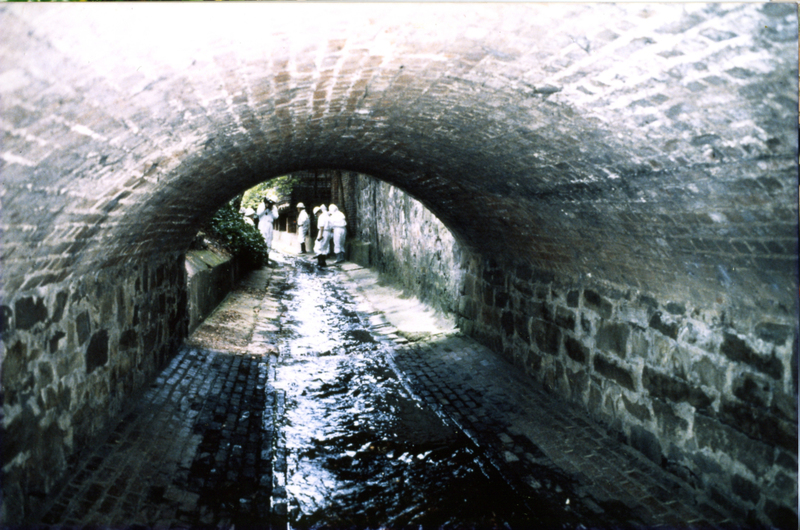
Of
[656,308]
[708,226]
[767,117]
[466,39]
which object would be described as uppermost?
[466,39]

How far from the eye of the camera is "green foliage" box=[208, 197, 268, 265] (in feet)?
42.2

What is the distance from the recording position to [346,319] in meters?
10.2

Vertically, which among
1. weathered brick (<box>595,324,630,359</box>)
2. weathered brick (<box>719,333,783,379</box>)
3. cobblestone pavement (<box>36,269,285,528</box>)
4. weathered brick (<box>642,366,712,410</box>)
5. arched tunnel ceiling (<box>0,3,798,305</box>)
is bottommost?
cobblestone pavement (<box>36,269,285,528</box>)

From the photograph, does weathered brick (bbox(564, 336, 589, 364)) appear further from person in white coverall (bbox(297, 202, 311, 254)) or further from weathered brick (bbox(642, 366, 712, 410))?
person in white coverall (bbox(297, 202, 311, 254))

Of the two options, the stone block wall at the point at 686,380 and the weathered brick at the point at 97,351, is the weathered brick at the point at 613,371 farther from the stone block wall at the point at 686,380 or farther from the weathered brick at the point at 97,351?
the weathered brick at the point at 97,351

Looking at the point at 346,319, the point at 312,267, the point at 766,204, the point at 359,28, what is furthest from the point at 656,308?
the point at 312,267

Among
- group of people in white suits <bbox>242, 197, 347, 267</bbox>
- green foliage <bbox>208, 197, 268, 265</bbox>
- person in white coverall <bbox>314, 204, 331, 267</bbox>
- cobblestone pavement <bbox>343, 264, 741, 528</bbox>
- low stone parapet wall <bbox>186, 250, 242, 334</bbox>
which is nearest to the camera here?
cobblestone pavement <bbox>343, 264, 741, 528</bbox>

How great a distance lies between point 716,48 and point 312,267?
17.8 meters

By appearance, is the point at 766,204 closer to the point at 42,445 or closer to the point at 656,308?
the point at 656,308

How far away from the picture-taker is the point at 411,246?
12.0 metres

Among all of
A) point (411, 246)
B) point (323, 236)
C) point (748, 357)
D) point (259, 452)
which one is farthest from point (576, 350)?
point (323, 236)

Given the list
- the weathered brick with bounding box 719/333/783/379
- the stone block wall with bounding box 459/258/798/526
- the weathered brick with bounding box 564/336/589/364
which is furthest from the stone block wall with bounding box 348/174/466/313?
the weathered brick with bounding box 719/333/783/379

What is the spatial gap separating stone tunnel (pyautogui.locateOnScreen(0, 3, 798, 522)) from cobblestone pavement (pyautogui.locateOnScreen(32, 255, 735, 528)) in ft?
0.76

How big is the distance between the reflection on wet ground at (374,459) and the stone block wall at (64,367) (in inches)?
58.6
